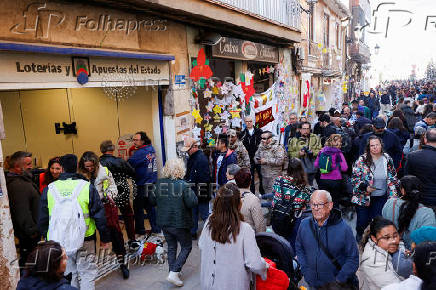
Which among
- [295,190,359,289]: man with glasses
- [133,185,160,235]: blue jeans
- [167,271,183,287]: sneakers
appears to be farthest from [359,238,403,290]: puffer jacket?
[133,185,160,235]: blue jeans

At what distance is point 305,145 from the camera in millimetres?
6488

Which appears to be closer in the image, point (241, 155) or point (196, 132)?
point (241, 155)

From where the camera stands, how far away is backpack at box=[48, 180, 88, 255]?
3.53 meters

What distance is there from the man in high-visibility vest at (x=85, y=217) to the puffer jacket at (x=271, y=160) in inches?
132

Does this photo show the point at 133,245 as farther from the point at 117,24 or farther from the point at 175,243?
the point at 117,24

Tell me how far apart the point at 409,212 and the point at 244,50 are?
21.1ft

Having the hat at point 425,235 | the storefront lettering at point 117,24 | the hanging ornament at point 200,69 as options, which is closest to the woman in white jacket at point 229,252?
the hat at point 425,235

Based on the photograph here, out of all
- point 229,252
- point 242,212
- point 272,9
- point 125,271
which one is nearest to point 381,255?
point 229,252

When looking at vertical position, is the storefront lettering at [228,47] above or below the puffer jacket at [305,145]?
above

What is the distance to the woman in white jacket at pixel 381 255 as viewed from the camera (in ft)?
8.63

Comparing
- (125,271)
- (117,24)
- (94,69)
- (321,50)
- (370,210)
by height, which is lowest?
(125,271)

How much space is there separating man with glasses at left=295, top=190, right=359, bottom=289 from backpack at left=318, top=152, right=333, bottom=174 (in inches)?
106

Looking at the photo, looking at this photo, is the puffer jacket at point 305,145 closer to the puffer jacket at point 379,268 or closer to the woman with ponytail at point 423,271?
the puffer jacket at point 379,268

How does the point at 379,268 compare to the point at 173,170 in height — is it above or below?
below
